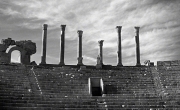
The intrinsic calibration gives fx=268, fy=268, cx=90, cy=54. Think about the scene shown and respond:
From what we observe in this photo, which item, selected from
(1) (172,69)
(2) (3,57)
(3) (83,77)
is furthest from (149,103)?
(2) (3,57)

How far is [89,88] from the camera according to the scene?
695 inches

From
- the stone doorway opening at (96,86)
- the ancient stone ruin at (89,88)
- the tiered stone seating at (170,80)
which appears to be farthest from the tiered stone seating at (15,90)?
the tiered stone seating at (170,80)

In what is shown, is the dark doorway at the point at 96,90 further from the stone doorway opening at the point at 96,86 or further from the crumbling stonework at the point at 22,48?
the crumbling stonework at the point at 22,48

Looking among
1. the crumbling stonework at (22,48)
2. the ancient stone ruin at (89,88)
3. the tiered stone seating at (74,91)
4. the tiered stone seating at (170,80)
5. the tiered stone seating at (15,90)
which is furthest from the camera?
the crumbling stonework at (22,48)

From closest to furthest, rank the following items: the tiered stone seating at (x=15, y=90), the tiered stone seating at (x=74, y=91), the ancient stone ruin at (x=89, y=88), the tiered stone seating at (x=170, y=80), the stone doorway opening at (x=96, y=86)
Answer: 1. the tiered stone seating at (x=15, y=90)
2. the tiered stone seating at (x=74, y=91)
3. the ancient stone ruin at (x=89, y=88)
4. the tiered stone seating at (x=170, y=80)
5. the stone doorway opening at (x=96, y=86)

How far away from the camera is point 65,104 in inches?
571

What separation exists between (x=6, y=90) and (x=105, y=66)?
461 inches

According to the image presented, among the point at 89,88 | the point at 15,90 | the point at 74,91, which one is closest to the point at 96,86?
the point at 89,88

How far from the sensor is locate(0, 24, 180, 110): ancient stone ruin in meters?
14.6

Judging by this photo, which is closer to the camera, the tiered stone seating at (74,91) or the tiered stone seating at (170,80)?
the tiered stone seating at (74,91)

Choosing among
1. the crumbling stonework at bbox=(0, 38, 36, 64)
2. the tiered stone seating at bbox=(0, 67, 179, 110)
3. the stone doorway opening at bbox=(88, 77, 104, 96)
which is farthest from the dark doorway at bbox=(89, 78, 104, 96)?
the crumbling stonework at bbox=(0, 38, 36, 64)

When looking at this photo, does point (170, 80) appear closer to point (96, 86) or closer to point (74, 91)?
point (96, 86)

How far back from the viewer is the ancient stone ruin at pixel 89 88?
14625 mm

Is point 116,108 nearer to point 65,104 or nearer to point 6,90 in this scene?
point 65,104
